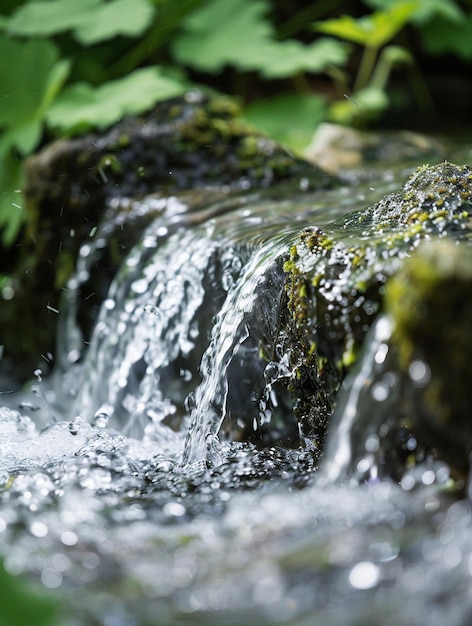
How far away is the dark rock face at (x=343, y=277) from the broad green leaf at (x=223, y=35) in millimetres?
2764

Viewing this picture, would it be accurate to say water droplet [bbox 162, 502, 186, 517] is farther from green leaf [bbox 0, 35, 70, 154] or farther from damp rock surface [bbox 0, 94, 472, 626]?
green leaf [bbox 0, 35, 70, 154]

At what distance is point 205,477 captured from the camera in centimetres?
179

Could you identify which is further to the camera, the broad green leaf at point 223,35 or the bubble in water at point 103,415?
the broad green leaf at point 223,35

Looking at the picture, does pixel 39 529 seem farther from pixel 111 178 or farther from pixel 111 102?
pixel 111 102

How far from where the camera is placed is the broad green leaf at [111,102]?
341 cm

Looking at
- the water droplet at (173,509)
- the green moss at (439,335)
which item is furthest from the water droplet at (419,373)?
the water droplet at (173,509)

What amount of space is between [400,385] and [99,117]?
7.98 feet

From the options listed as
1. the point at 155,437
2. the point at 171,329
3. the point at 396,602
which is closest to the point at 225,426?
the point at 155,437

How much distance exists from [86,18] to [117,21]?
0.94 ft

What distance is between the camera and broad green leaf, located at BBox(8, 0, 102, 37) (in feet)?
13.8

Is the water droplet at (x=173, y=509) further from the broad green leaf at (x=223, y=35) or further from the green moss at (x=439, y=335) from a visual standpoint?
the broad green leaf at (x=223, y=35)

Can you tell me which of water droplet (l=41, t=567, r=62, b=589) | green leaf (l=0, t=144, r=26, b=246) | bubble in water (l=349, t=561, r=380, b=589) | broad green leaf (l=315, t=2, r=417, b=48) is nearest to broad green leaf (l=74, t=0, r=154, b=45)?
green leaf (l=0, t=144, r=26, b=246)

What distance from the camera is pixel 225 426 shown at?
2.16m

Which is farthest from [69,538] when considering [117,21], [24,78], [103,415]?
[117,21]
